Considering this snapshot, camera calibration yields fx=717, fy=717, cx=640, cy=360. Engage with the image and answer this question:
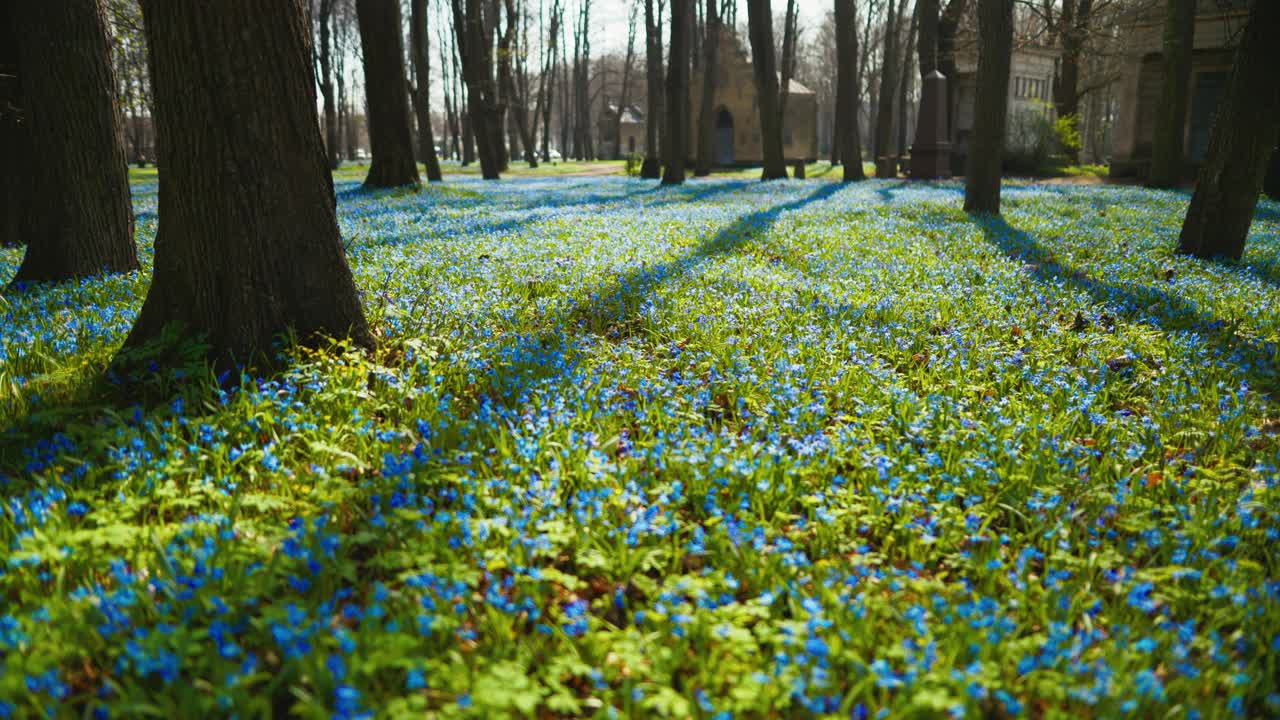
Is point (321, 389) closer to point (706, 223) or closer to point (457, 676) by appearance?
point (457, 676)

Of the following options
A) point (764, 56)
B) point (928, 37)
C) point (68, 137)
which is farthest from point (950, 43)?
point (68, 137)

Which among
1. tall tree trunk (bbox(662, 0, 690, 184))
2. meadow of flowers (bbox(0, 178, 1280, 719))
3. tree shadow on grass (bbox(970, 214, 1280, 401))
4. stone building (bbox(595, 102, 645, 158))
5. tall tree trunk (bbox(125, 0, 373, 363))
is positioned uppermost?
stone building (bbox(595, 102, 645, 158))

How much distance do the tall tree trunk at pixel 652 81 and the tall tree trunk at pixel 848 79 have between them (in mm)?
6183

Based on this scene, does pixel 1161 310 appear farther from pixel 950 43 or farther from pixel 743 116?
pixel 743 116

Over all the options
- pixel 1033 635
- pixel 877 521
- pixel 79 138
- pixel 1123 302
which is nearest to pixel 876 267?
pixel 1123 302

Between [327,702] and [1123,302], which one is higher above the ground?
[1123,302]

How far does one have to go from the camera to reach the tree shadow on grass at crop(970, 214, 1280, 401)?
4281mm

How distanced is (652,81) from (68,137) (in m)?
21.5

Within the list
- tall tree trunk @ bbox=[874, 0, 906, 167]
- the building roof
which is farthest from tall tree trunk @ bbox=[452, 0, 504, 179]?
the building roof

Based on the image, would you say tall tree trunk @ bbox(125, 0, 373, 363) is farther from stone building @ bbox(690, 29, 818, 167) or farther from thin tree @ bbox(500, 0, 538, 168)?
stone building @ bbox(690, 29, 818, 167)

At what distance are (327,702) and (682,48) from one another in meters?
20.2

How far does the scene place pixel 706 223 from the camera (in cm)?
1074

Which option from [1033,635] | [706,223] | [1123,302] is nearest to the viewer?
[1033,635]

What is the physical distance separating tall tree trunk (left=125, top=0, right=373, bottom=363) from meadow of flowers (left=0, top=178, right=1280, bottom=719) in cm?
33
